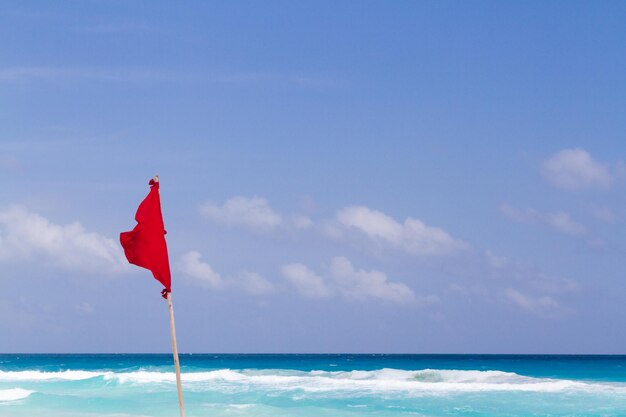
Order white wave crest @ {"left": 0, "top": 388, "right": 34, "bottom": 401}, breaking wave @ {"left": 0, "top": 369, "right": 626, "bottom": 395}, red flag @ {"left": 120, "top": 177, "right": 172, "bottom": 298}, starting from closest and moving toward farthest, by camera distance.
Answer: red flag @ {"left": 120, "top": 177, "right": 172, "bottom": 298}, white wave crest @ {"left": 0, "top": 388, "right": 34, "bottom": 401}, breaking wave @ {"left": 0, "top": 369, "right": 626, "bottom": 395}

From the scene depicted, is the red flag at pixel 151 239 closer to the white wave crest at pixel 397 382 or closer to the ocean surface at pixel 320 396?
the ocean surface at pixel 320 396

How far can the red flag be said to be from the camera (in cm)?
848

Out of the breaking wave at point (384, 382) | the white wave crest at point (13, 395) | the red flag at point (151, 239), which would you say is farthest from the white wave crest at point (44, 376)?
the red flag at point (151, 239)

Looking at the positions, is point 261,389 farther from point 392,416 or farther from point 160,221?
point 160,221

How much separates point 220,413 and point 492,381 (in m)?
16.4

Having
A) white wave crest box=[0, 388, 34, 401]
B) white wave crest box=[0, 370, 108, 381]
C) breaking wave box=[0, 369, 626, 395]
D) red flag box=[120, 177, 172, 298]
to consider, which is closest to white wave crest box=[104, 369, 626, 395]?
breaking wave box=[0, 369, 626, 395]

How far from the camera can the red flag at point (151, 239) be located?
8477mm

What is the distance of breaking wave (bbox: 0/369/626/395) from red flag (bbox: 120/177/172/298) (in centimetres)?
2348

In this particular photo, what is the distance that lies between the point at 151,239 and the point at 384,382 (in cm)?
2919

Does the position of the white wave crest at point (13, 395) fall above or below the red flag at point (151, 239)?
below

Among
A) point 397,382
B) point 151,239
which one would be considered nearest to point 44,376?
point 397,382

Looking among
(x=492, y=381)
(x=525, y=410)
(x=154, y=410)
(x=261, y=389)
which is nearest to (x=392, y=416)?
(x=525, y=410)

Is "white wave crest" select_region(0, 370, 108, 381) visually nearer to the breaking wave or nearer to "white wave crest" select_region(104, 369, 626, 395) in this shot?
the breaking wave

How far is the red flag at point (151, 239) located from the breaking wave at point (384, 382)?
23.5 m
